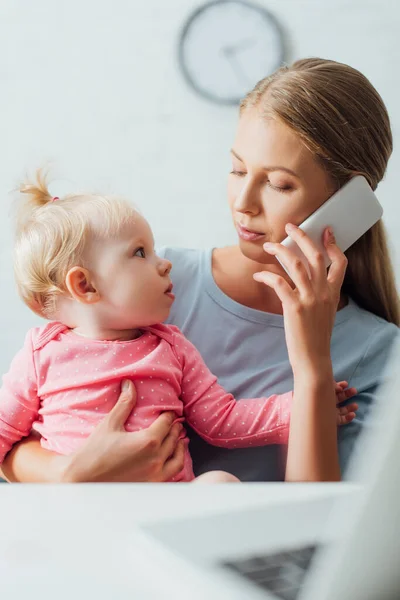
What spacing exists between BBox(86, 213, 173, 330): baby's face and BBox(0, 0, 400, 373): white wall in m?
0.66

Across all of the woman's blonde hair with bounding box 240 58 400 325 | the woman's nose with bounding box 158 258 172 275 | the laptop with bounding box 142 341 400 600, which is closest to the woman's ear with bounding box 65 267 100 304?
the woman's nose with bounding box 158 258 172 275

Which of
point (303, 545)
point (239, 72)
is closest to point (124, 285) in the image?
point (303, 545)

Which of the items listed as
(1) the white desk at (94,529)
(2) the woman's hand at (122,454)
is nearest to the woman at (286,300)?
(2) the woman's hand at (122,454)

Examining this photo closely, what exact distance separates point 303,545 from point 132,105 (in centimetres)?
151

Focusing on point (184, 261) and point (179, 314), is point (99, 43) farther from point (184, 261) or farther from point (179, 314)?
point (179, 314)

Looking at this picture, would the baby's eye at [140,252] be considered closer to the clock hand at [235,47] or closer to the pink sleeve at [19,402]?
the pink sleeve at [19,402]

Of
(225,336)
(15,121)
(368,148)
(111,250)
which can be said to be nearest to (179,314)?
(225,336)

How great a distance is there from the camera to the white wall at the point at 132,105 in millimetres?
1855

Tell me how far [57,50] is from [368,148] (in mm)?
930

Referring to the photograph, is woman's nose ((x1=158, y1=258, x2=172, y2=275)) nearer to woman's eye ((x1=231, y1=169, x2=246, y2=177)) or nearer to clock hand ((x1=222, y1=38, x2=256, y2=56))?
woman's eye ((x1=231, y1=169, x2=246, y2=177))

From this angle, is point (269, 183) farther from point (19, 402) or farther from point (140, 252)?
point (19, 402)

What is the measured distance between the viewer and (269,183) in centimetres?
129

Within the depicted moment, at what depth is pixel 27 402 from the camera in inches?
48.0

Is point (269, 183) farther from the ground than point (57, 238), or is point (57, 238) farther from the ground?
point (269, 183)
